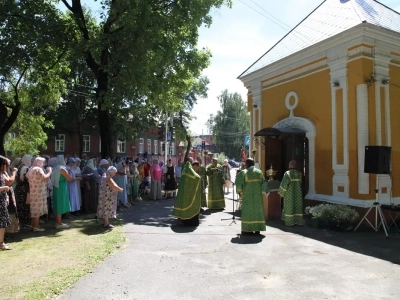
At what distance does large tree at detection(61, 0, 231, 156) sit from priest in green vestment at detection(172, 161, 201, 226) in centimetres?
539

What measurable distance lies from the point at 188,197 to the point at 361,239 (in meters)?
4.18

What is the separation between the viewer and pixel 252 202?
26.5 ft

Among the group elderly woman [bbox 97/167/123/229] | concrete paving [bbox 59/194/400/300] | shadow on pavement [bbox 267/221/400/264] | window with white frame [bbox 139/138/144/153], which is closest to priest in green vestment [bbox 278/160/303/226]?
shadow on pavement [bbox 267/221/400/264]

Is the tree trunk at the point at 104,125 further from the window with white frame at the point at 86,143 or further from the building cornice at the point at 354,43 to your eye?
the window with white frame at the point at 86,143

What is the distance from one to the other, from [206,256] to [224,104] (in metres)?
55.6

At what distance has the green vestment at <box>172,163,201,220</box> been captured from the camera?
9.14m

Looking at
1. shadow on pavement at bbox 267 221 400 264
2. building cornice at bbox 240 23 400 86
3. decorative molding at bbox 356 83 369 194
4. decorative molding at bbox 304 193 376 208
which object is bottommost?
shadow on pavement at bbox 267 221 400 264

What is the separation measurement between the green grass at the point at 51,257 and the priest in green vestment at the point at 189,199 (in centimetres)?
163

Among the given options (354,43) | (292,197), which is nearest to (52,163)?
(292,197)

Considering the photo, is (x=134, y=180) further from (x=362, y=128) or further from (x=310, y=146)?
(x=362, y=128)

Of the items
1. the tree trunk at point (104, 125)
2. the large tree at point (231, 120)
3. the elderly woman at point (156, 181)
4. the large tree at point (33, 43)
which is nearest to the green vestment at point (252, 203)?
the elderly woman at point (156, 181)

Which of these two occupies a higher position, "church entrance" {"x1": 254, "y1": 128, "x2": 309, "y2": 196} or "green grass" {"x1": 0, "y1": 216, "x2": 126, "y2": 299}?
"church entrance" {"x1": 254, "y1": 128, "x2": 309, "y2": 196}

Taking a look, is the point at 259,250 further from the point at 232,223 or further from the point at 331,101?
the point at 331,101

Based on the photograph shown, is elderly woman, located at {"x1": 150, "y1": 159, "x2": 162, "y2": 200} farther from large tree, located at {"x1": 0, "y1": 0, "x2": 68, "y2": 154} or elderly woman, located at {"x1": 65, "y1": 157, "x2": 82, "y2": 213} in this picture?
large tree, located at {"x1": 0, "y1": 0, "x2": 68, "y2": 154}
